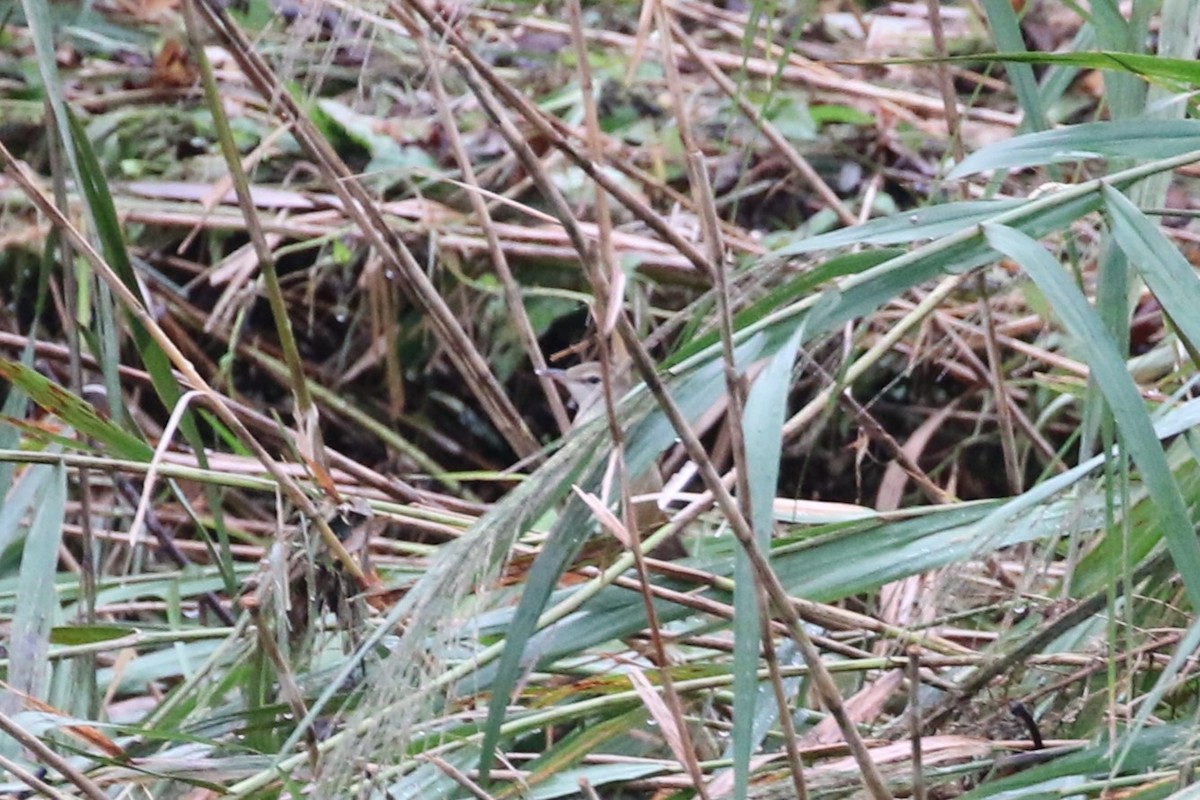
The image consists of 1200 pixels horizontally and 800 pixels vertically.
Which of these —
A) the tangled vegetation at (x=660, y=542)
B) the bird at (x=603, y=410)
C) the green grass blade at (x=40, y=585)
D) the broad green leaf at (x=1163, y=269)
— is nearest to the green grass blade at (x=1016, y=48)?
the tangled vegetation at (x=660, y=542)

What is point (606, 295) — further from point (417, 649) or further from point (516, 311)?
point (516, 311)

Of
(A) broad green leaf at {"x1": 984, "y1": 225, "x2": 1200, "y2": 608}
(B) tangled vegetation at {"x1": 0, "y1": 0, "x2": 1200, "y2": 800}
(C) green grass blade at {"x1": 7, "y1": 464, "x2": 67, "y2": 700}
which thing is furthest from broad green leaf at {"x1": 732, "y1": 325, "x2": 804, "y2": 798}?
(C) green grass blade at {"x1": 7, "y1": 464, "x2": 67, "y2": 700}

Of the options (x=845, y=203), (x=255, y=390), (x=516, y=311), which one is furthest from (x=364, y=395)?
(x=516, y=311)

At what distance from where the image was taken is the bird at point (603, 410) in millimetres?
651

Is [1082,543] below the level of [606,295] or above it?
below

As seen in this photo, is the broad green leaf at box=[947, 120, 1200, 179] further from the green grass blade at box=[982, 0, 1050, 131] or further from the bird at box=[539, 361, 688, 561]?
the bird at box=[539, 361, 688, 561]

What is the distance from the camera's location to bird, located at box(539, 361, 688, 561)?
→ 2.14ft

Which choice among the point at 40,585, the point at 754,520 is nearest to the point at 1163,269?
the point at 754,520

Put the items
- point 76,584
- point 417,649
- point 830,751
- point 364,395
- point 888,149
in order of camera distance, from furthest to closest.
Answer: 1. point 888,149
2. point 364,395
3. point 76,584
4. point 830,751
5. point 417,649

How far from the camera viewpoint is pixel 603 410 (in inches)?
23.8

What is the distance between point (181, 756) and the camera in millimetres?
756

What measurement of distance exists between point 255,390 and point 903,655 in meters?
1.04

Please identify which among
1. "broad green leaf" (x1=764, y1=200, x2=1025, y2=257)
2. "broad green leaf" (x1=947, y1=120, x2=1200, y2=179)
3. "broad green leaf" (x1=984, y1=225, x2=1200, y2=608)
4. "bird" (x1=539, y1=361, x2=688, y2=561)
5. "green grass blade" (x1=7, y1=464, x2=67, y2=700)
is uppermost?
"broad green leaf" (x1=947, y1=120, x2=1200, y2=179)

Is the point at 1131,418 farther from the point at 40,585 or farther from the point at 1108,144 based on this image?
the point at 40,585
